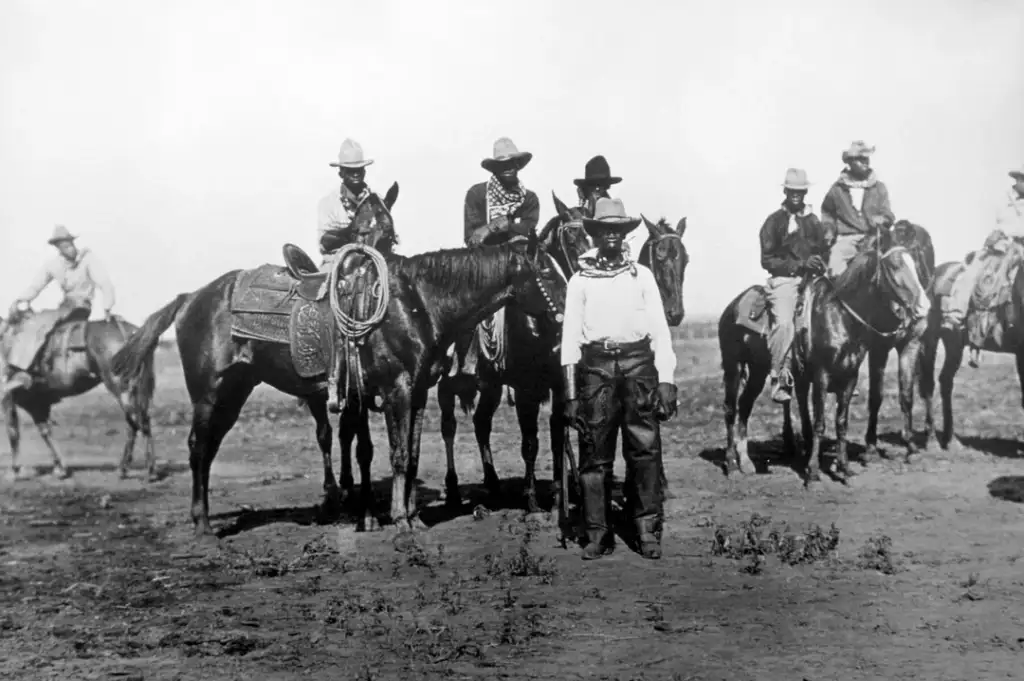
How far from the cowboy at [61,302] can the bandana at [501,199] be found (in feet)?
20.3

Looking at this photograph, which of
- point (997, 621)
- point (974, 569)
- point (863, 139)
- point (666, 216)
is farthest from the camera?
point (863, 139)

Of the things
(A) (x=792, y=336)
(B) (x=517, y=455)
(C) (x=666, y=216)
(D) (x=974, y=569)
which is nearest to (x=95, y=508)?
(B) (x=517, y=455)

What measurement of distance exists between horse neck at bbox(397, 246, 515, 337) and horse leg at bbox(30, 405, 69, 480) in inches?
268

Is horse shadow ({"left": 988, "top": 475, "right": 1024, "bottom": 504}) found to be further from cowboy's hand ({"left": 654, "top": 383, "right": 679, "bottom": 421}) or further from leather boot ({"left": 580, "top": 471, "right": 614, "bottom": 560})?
leather boot ({"left": 580, "top": 471, "right": 614, "bottom": 560})

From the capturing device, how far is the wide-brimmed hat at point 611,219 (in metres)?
7.21

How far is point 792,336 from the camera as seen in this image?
10945 millimetres

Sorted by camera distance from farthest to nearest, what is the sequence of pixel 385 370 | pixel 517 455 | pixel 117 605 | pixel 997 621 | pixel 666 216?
pixel 517 455 < pixel 666 216 < pixel 385 370 < pixel 117 605 < pixel 997 621

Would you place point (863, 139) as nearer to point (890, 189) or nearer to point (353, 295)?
point (890, 189)

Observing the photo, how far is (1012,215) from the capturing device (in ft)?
38.4

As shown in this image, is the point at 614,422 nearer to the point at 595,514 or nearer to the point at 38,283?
the point at 595,514

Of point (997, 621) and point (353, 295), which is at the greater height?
point (353, 295)

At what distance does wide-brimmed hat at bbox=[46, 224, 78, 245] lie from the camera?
41.7 feet

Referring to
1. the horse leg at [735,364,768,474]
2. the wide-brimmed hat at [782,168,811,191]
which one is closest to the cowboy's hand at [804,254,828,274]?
the wide-brimmed hat at [782,168,811,191]

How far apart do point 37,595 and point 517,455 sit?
22.2 ft
